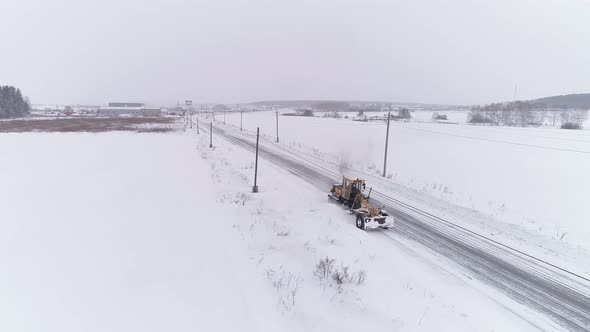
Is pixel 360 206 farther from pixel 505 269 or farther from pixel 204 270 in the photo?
pixel 204 270

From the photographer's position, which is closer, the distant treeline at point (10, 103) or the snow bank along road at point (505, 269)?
the snow bank along road at point (505, 269)

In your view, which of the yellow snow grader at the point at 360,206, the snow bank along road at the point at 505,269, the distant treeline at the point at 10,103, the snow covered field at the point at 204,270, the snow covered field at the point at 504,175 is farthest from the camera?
the distant treeline at the point at 10,103

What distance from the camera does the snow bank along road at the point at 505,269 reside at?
8859mm

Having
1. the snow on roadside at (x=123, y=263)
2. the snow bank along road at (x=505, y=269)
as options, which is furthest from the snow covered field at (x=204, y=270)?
the snow bank along road at (x=505, y=269)

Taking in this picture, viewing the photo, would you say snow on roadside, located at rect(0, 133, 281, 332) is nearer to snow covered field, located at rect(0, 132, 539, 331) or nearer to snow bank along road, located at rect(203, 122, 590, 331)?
snow covered field, located at rect(0, 132, 539, 331)

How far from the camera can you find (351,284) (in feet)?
29.4

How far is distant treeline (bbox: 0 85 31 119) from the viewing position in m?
102

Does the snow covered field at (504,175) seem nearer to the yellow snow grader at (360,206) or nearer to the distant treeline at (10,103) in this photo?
the yellow snow grader at (360,206)

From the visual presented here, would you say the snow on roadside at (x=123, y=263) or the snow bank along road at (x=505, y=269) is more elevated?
the snow on roadside at (x=123, y=263)

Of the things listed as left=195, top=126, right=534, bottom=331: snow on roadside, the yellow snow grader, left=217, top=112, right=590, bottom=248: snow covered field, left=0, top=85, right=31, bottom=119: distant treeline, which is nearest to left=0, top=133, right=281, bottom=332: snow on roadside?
left=195, top=126, right=534, bottom=331: snow on roadside

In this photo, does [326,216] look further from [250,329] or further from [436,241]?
[250,329]

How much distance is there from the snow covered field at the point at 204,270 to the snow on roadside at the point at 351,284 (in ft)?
0.14


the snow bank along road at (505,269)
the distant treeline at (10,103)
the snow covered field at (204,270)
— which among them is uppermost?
the distant treeline at (10,103)

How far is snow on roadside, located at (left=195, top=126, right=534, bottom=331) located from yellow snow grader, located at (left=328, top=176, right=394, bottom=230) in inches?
20.3
